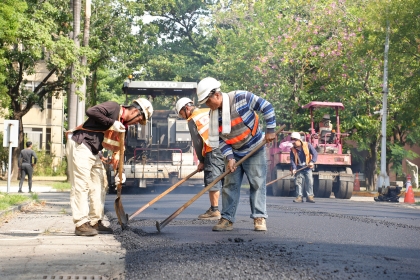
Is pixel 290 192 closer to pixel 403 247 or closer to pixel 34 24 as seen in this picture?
pixel 34 24

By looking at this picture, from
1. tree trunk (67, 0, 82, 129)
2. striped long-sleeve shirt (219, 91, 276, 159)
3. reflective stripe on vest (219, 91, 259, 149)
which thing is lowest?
reflective stripe on vest (219, 91, 259, 149)

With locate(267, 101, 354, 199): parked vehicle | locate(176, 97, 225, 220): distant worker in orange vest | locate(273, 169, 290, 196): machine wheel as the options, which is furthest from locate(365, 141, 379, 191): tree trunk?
locate(176, 97, 225, 220): distant worker in orange vest

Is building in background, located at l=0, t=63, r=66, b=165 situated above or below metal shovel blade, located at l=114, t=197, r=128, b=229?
above

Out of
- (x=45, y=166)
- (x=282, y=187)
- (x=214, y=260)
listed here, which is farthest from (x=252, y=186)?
(x=45, y=166)

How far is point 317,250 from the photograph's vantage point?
7.44 m

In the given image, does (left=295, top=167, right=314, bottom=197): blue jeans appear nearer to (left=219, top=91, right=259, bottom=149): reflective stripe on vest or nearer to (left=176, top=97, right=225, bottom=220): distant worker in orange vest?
(left=176, top=97, right=225, bottom=220): distant worker in orange vest

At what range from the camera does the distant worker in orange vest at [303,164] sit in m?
18.6

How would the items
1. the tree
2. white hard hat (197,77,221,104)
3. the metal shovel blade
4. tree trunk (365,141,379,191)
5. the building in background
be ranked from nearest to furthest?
white hard hat (197,77,221,104)
the metal shovel blade
the tree
tree trunk (365,141,379,191)
the building in background

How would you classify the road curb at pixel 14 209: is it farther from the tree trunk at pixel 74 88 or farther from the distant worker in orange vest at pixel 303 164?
the tree trunk at pixel 74 88

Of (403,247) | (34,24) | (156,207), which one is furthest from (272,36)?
(403,247)

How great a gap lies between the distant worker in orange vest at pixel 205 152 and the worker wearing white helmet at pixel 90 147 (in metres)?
2.11

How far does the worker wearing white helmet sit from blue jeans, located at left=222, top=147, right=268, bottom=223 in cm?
123

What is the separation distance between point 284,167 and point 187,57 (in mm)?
28648

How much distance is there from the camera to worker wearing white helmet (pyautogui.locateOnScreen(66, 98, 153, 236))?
9.07 meters
